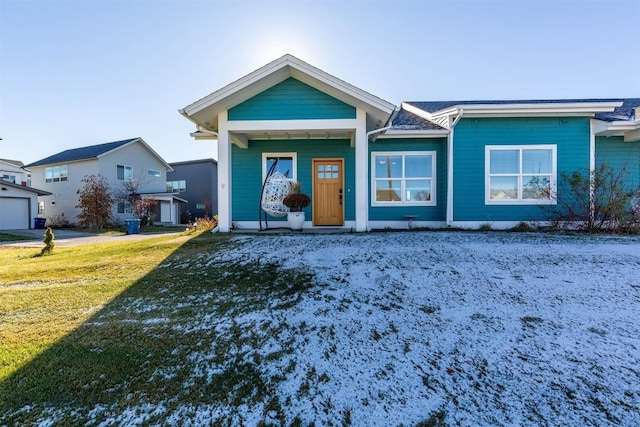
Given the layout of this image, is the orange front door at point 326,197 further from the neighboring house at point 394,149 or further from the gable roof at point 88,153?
the gable roof at point 88,153

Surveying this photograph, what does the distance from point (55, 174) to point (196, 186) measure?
11.3m

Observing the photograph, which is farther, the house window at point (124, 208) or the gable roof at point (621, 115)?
the house window at point (124, 208)

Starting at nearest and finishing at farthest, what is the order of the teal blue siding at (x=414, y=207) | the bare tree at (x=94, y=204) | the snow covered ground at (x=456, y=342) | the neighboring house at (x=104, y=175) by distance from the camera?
the snow covered ground at (x=456, y=342) → the teal blue siding at (x=414, y=207) → the bare tree at (x=94, y=204) → the neighboring house at (x=104, y=175)

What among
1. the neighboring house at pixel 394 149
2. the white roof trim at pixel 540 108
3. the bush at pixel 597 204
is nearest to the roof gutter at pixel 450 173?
the neighboring house at pixel 394 149

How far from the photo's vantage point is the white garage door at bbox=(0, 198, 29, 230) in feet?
66.9

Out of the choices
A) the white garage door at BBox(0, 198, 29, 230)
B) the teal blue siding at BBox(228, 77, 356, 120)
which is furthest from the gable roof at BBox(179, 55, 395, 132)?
the white garage door at BBox(0, 198, 29, 230)

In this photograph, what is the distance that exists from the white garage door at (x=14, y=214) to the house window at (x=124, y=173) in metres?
6.13

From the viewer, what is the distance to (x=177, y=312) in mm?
3715

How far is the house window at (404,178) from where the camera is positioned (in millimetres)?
9688

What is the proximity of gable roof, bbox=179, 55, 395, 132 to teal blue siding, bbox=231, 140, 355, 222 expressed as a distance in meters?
1.99

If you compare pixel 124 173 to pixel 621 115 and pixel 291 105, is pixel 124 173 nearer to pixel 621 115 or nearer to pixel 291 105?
pixel 291 105

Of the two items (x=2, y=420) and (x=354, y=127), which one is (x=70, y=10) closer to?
(x=354, y=127)

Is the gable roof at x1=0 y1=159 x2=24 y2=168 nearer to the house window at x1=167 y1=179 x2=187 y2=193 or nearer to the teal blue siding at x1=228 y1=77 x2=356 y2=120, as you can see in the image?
the house window at x1=167 y1=179 x2=187 y2=193

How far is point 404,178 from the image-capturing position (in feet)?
31.8
